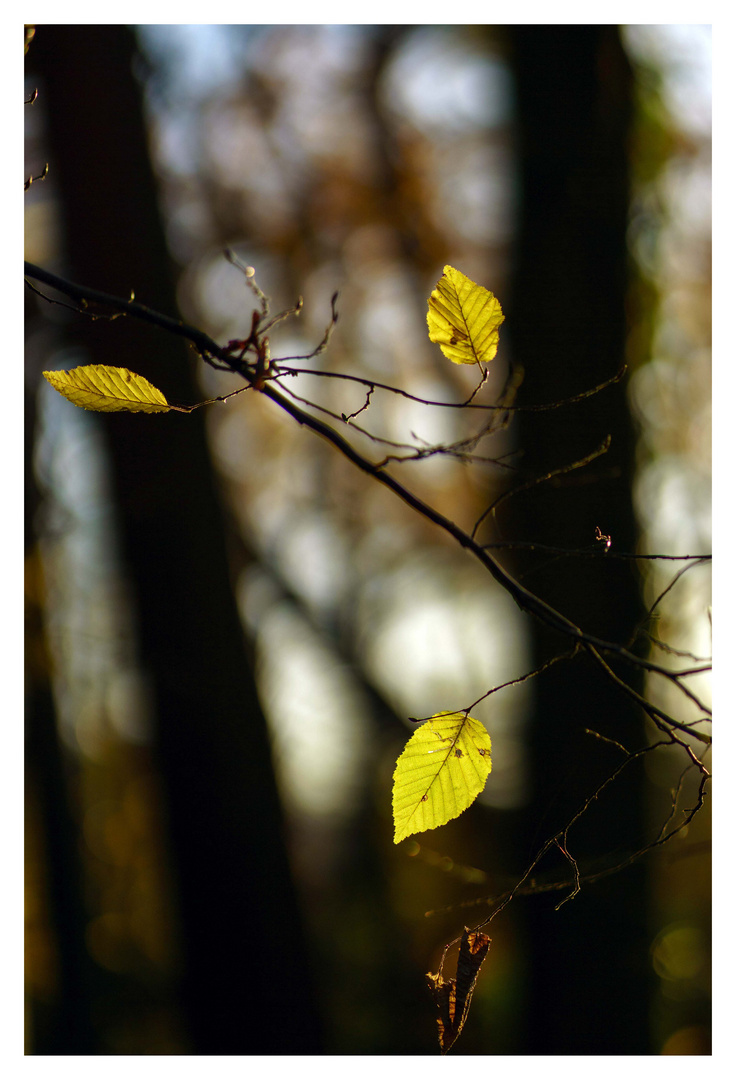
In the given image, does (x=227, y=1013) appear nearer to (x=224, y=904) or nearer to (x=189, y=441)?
(x=224, y=904)

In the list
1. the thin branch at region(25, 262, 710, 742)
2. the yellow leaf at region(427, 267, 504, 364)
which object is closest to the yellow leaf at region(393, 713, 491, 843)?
the thin branch at region(25, 262, 710, 742)

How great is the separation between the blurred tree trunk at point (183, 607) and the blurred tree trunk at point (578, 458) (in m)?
0.63

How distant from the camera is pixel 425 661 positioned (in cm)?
240

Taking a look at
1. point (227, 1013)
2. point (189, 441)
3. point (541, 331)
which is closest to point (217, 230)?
point (189, 441)

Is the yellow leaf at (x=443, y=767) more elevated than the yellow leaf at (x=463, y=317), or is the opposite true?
the yellow leaf at (x=463, y=317)

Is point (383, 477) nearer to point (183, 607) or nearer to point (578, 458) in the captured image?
point (183, 607)

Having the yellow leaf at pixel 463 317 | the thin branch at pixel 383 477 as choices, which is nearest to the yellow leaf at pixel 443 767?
the thin branch at pixel 383 477

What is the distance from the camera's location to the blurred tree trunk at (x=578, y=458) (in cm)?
136

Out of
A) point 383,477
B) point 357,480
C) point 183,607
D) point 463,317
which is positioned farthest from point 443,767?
point 357,480

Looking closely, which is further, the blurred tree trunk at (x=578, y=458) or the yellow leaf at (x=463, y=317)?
the blurred tree trunk at (x=578, y=458)

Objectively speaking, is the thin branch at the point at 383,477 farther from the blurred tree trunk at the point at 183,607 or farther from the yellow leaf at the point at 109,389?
the blurred tree trunk at the point at 183,607

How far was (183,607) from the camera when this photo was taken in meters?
1.30

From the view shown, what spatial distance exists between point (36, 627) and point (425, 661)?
1.52m

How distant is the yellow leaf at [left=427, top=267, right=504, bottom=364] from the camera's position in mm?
426
